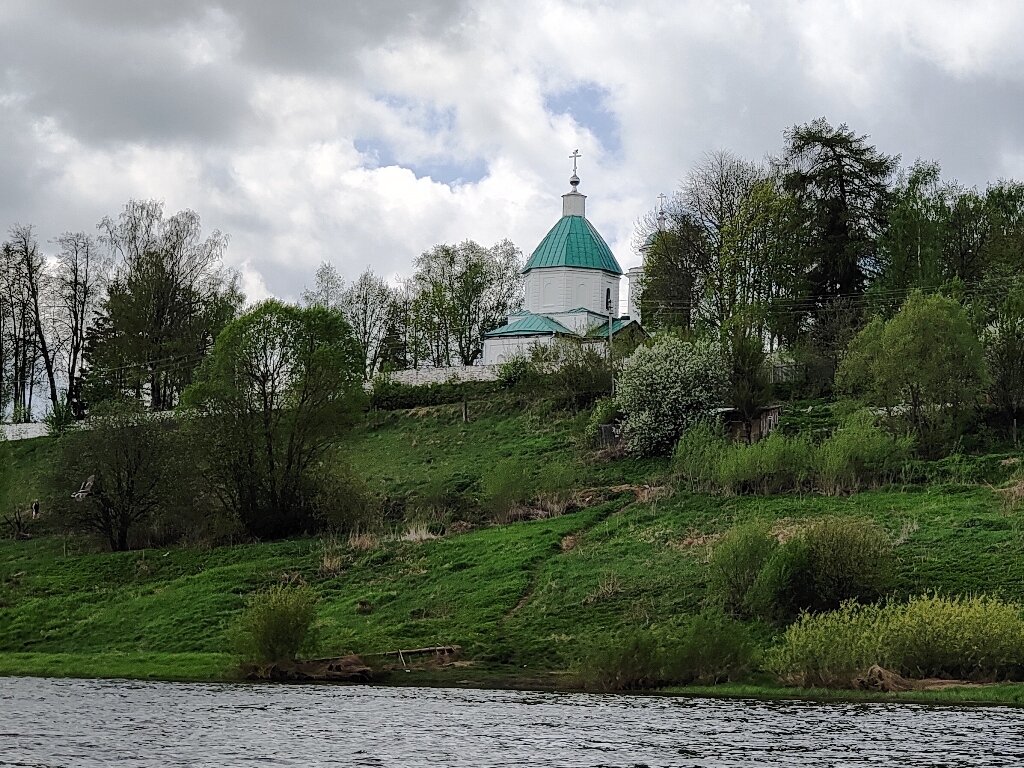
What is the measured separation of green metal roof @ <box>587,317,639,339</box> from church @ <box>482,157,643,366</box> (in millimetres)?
138

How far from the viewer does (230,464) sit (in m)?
49.8

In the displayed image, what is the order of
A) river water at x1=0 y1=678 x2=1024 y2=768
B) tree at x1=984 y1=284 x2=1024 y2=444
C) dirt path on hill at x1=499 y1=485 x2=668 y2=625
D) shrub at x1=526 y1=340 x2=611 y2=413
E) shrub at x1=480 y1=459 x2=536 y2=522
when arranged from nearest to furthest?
1. river water at x1=0 y1=678 x2=1024 y2=768
2. dirt path on hill at x1=499 y1=485 x2=668 y2=625
3. shrub at x1=480 y1=459 x2=536 y2=522
4. tree at x1=984 y1=284 x2=1024 y2=444
5. shrub at x1=526 y1=340 x2=611 y2=413

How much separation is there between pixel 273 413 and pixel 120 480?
6.54 metres

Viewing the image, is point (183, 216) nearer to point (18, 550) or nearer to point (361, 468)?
point (361, 468)

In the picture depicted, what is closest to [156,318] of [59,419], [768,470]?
[59,419]

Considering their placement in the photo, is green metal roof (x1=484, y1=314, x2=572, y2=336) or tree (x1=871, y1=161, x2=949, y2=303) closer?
tree (x1=871, y1=161, x2=949, y2=303)

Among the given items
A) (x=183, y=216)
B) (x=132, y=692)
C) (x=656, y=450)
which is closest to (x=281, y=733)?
(x=132, y=692)

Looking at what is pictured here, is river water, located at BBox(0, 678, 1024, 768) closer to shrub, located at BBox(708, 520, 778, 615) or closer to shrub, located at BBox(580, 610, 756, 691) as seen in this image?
shrub, located at BBox(580, 610, 756, 691)

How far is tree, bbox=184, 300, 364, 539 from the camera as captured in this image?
49.8 metres

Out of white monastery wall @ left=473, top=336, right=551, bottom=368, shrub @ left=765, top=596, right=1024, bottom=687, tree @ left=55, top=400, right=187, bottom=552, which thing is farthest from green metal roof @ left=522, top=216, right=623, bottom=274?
shrub @ left=765, top=596, right=1024, bottom=687

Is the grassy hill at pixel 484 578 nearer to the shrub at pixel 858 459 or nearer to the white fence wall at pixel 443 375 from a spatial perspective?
the shrub at pixel 858 459

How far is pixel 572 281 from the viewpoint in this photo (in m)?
90.4

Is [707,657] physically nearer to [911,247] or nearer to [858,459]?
[858,459]

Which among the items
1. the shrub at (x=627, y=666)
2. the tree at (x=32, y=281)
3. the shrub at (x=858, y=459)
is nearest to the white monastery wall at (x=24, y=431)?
the tree at (x=32, y=281)
